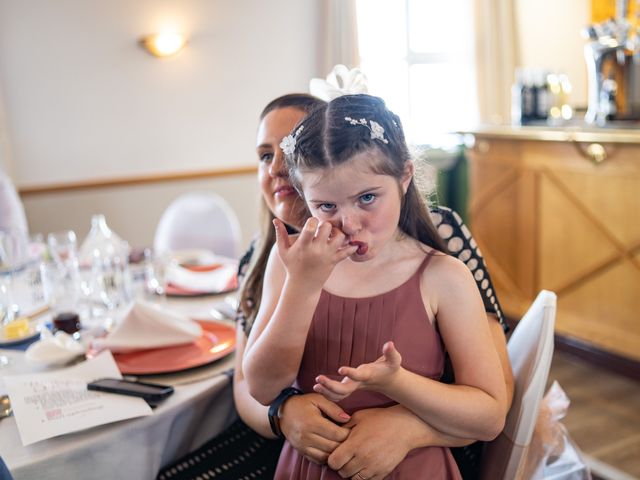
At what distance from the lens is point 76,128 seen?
4156mm

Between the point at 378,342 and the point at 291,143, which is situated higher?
the point at 291,143

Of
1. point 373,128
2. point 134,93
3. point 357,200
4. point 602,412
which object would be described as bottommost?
point 602,412

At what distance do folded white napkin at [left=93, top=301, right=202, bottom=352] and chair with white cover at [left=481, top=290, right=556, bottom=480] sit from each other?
0.70 metres

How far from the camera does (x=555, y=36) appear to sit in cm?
542

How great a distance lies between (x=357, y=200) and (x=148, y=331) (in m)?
0.71

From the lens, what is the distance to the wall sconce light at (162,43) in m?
4.23

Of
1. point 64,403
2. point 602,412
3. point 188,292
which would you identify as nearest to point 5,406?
point 64,403

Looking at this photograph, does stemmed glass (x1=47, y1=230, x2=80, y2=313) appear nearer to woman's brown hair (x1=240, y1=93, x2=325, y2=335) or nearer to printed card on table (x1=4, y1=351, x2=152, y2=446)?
printed card on table (x1=4, y1=351, x2=152, y2=446)

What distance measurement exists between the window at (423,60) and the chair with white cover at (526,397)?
399cm

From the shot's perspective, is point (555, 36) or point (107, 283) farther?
point (555, 36)

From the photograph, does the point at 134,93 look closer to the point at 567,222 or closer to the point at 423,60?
the point at 423,60

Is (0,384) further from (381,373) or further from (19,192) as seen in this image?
(19,192)

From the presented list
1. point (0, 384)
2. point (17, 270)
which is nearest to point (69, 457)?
point (0, 384)

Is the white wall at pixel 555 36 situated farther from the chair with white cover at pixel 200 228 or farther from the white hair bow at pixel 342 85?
the white hair bow at pixel 342 85
